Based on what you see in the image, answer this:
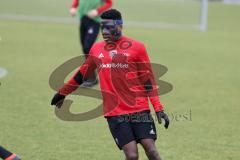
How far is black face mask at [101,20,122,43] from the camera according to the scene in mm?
7316

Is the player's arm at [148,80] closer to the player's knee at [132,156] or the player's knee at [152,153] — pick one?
the player's knee at [152,153]

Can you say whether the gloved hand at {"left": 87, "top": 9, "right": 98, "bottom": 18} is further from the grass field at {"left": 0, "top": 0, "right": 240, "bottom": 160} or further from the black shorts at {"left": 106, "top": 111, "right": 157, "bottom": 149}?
the black shorts at {"left": 106, "top": 111, "right": 157, "bottom": 149}

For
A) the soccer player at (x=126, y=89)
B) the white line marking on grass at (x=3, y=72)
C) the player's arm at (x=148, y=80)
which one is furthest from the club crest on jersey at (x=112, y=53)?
the white line marking on grass at (x=3, y=72)

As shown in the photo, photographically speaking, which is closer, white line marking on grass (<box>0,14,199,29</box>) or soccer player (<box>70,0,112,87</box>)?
soccer player (<box>70,0,112,87</box>)

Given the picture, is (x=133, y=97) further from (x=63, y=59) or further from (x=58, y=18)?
(x=58, y=18)

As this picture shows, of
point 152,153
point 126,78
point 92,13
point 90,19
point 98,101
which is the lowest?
point 98,101

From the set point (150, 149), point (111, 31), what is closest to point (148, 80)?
point (111, 31)

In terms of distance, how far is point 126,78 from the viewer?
7.27 meters

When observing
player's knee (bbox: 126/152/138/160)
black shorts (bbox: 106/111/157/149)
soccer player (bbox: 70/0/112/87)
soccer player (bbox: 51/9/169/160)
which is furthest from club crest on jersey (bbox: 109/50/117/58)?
soccer player (bbox: 70/0/112/87)

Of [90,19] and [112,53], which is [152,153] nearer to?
[112,53]

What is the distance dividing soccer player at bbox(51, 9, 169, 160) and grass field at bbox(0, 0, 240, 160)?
180cm

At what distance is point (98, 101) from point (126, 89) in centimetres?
550

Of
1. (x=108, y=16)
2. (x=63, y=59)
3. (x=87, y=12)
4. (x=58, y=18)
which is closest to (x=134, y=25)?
(x=58, y=18)

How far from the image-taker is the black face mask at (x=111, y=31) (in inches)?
288
